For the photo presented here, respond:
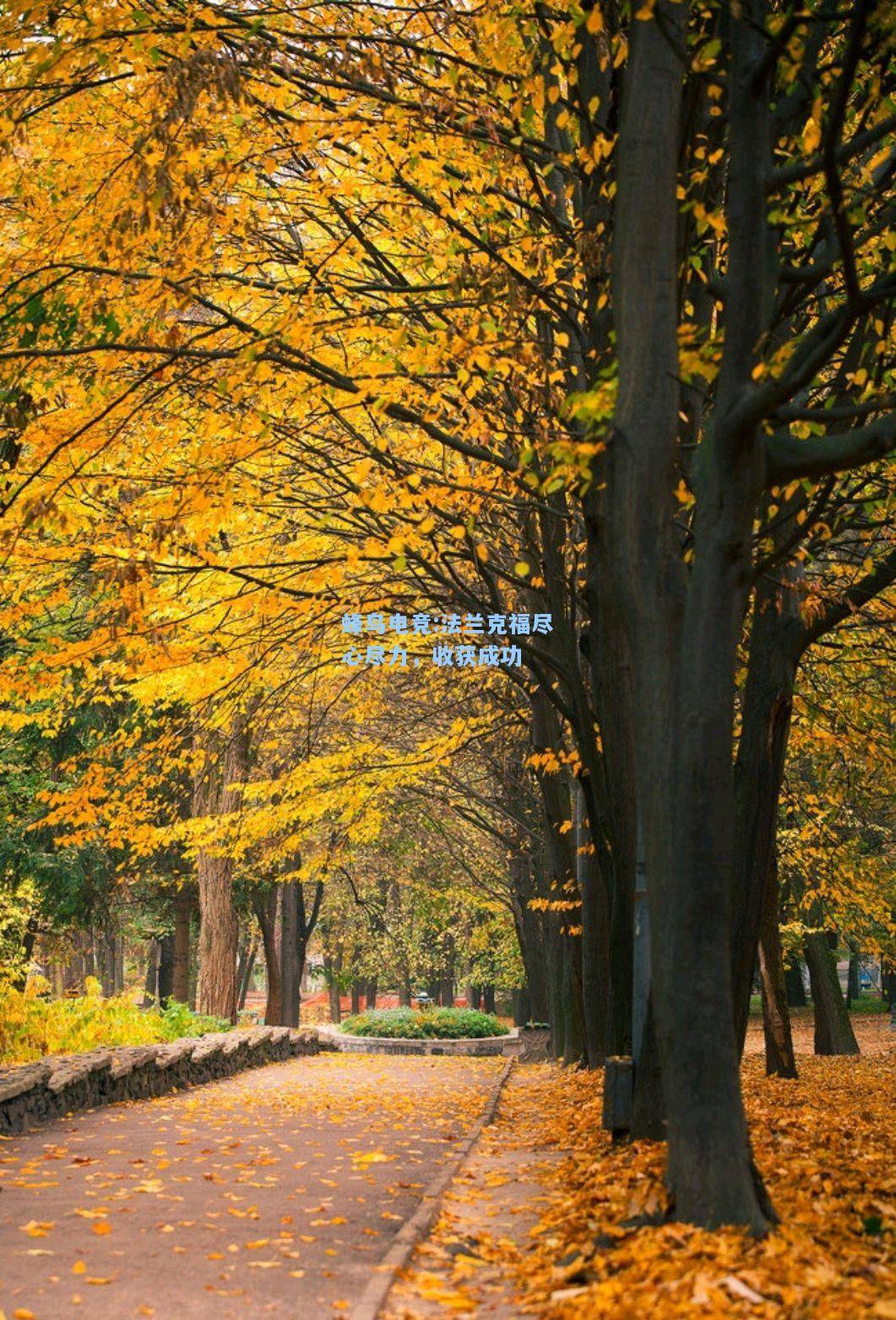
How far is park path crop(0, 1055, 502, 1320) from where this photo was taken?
5.14 m

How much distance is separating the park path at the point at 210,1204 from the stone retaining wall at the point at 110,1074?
196mm

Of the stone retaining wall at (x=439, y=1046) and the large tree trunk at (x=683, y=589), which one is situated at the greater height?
the large tree trunk at (x=683, y=589)

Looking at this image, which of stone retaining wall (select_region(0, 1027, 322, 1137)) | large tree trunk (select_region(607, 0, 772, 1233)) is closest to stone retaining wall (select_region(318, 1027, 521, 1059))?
stone retaining wall (select_region(0, 1027, 322, 1137))

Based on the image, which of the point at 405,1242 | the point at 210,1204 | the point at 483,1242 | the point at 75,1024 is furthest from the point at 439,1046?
the point at 405,1242

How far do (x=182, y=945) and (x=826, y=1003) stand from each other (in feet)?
50.5

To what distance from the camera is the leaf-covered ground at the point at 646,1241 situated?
13.7 ft

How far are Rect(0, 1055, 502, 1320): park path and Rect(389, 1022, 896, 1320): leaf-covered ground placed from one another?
0.42 metres

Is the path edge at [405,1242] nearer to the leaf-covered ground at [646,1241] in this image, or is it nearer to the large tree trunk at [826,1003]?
the leaf-covered ground at [646,1241]

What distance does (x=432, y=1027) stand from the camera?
30.0m

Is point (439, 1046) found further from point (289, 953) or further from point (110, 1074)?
point (110, 1074)

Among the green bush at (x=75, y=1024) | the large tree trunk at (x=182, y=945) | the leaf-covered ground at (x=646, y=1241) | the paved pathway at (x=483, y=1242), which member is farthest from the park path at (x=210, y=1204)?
the large tree trunk at (x=182, y=945)

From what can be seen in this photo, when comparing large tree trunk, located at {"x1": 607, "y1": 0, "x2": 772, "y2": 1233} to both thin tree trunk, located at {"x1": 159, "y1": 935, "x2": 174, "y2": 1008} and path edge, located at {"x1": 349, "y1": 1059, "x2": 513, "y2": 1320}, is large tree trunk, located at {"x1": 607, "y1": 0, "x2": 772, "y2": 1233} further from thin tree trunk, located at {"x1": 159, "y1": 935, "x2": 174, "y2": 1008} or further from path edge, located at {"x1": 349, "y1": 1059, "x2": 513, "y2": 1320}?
thin tree trunk, located at {"x1": 159, "y1": 935, "x2": 174, "y2": 1008}

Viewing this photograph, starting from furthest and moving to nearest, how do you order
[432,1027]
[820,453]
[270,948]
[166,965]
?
[166,965]
[270,948]
[432,1027]
[820,453]

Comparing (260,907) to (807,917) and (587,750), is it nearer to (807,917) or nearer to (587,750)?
(807,917)
